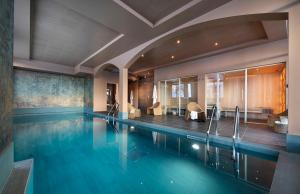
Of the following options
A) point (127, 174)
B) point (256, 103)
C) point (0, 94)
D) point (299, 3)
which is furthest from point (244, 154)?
point (256, 103)

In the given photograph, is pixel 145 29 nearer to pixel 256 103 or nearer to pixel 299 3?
pixel 299 3

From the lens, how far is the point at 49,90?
10617mm

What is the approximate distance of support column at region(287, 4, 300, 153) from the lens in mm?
2633

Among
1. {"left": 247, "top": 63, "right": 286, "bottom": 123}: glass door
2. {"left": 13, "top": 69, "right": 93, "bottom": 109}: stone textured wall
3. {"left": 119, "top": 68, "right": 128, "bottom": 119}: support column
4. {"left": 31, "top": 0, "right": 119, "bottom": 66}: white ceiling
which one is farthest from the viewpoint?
{"left": 13, "top": 69, "right": 93, "bottom": 109}: stone textured wall

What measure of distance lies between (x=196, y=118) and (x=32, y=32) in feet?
24.0

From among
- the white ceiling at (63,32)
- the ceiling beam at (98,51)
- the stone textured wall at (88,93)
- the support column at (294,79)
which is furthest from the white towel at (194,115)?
the stone textured wall at (88,93)

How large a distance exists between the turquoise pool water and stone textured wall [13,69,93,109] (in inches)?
292

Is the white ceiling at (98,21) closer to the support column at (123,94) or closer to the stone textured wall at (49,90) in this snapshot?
the support column at (123,94)

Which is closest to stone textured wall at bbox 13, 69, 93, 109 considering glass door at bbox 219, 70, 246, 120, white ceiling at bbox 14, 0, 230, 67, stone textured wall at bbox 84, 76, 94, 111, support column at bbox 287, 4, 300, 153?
stone textured wall at bbox 84, 76, 94, 111

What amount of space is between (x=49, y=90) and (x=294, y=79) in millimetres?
12814

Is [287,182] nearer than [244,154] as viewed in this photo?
Yes

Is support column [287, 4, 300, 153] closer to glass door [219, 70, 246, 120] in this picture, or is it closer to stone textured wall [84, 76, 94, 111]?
glass door [219, 70, 246, 120]

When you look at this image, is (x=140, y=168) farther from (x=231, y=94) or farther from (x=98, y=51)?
(x=231, y=94)

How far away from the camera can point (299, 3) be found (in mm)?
2635
